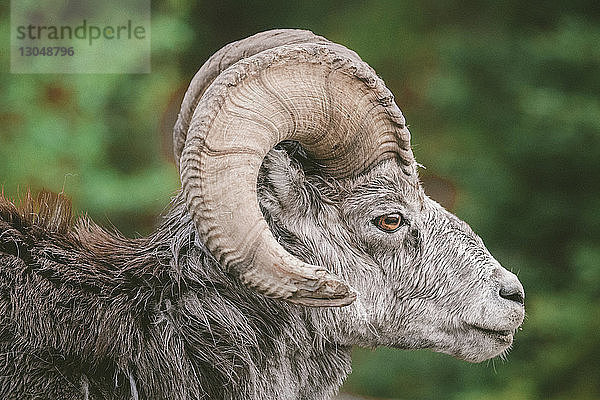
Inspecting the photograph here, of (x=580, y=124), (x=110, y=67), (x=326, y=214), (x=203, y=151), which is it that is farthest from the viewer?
(x=110, y=67)

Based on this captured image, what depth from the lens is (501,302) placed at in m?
3.81

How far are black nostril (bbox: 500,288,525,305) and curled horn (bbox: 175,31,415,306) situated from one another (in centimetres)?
90

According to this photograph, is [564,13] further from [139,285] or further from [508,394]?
[139,285]

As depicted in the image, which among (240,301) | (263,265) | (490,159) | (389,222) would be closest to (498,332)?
(389,222)

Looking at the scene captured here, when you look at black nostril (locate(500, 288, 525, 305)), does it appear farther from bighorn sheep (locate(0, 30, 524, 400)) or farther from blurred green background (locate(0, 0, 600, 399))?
blurred green background (locate(0, 0, 600, 399))

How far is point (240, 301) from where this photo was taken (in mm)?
3471

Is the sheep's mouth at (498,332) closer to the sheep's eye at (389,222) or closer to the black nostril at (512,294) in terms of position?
the black nostril at (512,294)

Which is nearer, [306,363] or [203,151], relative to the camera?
[203,151]

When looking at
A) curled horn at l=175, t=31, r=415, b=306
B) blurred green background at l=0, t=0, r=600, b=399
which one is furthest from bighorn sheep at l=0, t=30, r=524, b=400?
blurred green background at l=0, t=0, r=600, b=399

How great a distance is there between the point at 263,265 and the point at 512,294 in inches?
55.3

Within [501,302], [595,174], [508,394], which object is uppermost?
[595,174]

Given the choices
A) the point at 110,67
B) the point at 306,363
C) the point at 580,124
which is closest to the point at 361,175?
the point at 306,363

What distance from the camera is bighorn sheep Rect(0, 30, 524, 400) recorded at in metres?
3.09

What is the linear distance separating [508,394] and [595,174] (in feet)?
8.73
